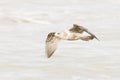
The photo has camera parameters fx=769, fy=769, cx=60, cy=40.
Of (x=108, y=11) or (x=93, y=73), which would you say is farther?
(x=108, y=11)

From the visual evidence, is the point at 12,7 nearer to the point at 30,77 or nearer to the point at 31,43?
the point at 31,43

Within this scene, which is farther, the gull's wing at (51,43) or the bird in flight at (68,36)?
the gull's wing at (51,43)

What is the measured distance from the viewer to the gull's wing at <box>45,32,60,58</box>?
28.9ft

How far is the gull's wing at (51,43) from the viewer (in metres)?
8.81

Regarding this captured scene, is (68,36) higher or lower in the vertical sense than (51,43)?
higher

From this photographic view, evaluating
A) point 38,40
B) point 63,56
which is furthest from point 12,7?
point 63,56

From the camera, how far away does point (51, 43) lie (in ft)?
29.2

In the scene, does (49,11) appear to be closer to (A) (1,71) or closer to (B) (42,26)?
(B) (42,26)

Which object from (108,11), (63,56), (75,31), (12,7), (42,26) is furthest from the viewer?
(12,7)

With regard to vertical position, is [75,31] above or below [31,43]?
above

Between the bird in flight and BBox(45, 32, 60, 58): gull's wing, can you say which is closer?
the bird in flight

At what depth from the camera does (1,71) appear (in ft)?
35.4

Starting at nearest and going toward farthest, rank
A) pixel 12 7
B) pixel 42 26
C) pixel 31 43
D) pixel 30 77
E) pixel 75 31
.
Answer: pixel 75 31 → pixel 30 77 → pixel 31 43 → pixel 42 26 → pixel 12 7

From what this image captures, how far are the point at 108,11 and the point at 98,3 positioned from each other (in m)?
1.49
